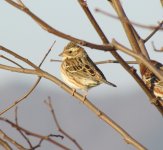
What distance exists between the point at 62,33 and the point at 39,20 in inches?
7.7

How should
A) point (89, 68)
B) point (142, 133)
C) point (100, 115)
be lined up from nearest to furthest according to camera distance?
point (100, 115) < point (89, 68) < point (142, 133)

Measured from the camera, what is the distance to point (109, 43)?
5949 millimetres

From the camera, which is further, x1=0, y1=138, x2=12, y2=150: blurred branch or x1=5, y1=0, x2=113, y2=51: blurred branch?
x1=0, y1=138, x2=12, y2=150: blurred branch

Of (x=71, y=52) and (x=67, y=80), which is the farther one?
(x=71, y=52)

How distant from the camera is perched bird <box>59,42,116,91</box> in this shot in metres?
14.1

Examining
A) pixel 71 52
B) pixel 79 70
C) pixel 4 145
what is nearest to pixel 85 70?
pixel 79 70

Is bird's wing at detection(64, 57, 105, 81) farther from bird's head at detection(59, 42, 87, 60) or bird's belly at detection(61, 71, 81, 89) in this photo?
bird's head at detection(59, 42, 87, 60)

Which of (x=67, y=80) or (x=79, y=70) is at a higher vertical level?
(x=79, y=70)

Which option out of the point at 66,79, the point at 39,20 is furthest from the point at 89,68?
the point at 39,20

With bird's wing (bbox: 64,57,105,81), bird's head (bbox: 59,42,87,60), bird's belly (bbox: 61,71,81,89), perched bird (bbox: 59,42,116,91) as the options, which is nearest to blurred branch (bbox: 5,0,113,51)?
perched bird (bbox: 59,42,116,91)

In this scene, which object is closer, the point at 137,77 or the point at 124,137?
the point at 137,77

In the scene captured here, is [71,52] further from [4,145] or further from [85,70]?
[4,145]

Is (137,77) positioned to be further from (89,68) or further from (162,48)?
(89,68)

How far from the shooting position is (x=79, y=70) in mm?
14758
